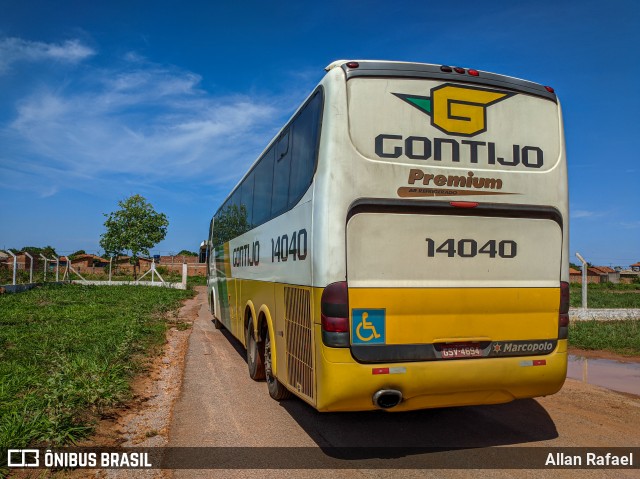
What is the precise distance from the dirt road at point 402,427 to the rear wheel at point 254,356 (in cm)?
38

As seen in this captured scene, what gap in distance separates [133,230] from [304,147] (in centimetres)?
4765

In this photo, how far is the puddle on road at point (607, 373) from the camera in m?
8.57

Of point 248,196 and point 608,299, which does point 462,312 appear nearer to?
point 248,196

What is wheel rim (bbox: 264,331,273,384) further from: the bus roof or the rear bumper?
the bus roof

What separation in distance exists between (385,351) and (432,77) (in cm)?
271

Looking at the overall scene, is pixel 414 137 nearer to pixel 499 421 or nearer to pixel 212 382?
pixel 499 421

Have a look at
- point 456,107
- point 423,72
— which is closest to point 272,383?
point 456,107

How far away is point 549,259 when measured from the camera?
210 inches

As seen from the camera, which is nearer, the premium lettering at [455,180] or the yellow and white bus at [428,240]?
the yellow and white bus at [428,240]

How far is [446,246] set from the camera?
5.03 metres

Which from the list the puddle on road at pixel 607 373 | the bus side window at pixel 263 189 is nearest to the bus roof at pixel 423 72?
the bus side window at pixel 263 189

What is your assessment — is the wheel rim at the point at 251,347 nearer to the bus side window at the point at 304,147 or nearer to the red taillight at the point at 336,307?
the bus side window at the point at 304,147

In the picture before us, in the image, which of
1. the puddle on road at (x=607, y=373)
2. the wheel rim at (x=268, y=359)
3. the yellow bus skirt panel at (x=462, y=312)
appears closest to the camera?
the yellow bus skirt panel at (x=462, y=312)

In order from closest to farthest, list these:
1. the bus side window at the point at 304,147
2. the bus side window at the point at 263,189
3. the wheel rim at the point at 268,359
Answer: the bus side window at the point at 304,147, the wheel rim at the point at 268,359, the bus side window at the point at 263,189
